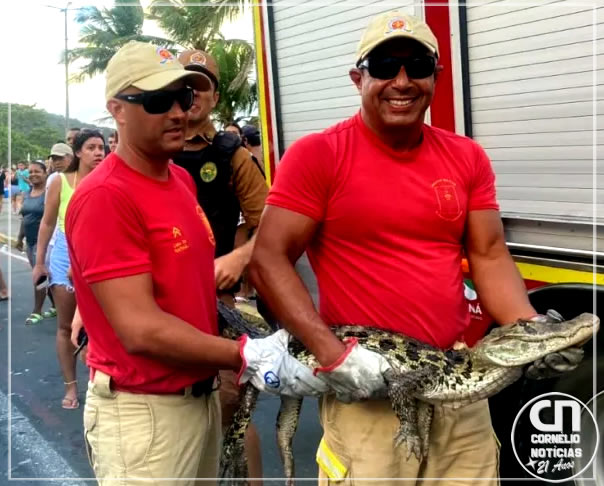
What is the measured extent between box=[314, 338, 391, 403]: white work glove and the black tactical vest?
1.41m

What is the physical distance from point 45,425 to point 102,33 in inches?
959

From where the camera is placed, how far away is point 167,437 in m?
2.20

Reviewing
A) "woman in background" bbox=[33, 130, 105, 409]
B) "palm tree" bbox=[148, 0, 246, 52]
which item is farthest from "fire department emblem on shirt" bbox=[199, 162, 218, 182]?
"palm tree" bbox=[148, 0, 246, 52]

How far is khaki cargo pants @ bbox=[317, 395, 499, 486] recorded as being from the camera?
2168mm

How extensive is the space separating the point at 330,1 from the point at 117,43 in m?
21.3

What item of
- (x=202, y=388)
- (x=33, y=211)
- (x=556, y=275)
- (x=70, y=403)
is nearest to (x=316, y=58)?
(x=556, y=275)

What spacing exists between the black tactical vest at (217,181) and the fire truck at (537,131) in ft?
1.33

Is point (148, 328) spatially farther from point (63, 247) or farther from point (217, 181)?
point (63, 247)

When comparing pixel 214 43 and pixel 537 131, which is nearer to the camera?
pixel 537 131

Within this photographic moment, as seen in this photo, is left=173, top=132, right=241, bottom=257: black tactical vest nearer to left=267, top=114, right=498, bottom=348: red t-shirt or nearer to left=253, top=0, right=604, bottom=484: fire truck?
left=253, top=0, right=604, bottom=484: fire truck

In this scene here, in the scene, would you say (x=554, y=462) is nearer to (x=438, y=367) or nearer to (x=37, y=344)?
(x=438, y=367)

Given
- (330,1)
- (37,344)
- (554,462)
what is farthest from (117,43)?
(554,462)

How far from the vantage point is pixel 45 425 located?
15.6 feet

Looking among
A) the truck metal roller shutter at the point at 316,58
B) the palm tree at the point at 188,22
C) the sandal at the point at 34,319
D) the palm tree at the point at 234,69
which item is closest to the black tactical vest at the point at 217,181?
the truck metal roller shutter at the point at 316,58
